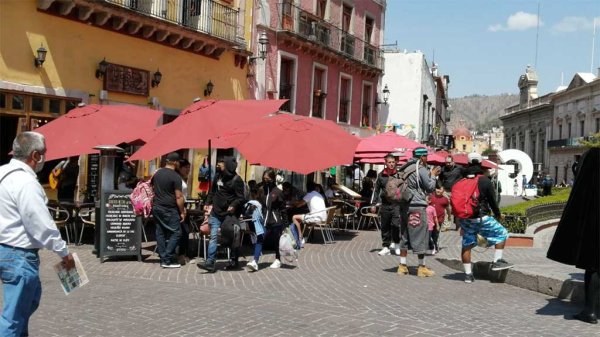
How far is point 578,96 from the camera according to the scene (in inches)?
2817

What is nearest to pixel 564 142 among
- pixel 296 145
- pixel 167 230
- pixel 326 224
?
pixel 326 224

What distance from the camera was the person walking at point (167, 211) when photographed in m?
9.63

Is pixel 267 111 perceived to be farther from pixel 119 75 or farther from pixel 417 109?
pixel 417 109

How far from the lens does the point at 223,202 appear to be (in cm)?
937

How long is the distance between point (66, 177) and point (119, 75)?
157 inches

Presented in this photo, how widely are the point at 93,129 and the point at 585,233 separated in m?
8.22

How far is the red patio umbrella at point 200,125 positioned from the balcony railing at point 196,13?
6.54m

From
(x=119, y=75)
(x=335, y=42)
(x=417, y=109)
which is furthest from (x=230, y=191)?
(x=417, y=109)

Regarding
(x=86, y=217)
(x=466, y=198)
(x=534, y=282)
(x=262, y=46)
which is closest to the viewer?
(x=534, y=282)

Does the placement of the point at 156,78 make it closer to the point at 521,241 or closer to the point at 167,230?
the point at 167,230

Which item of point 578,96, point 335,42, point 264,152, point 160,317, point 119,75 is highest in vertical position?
point 578,96

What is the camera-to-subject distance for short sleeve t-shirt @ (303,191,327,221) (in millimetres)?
12523

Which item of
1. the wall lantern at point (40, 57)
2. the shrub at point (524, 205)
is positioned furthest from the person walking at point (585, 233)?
the wall lantern at point (40, 57)

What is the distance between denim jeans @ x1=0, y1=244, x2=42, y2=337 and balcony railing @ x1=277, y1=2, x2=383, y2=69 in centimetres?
1966
